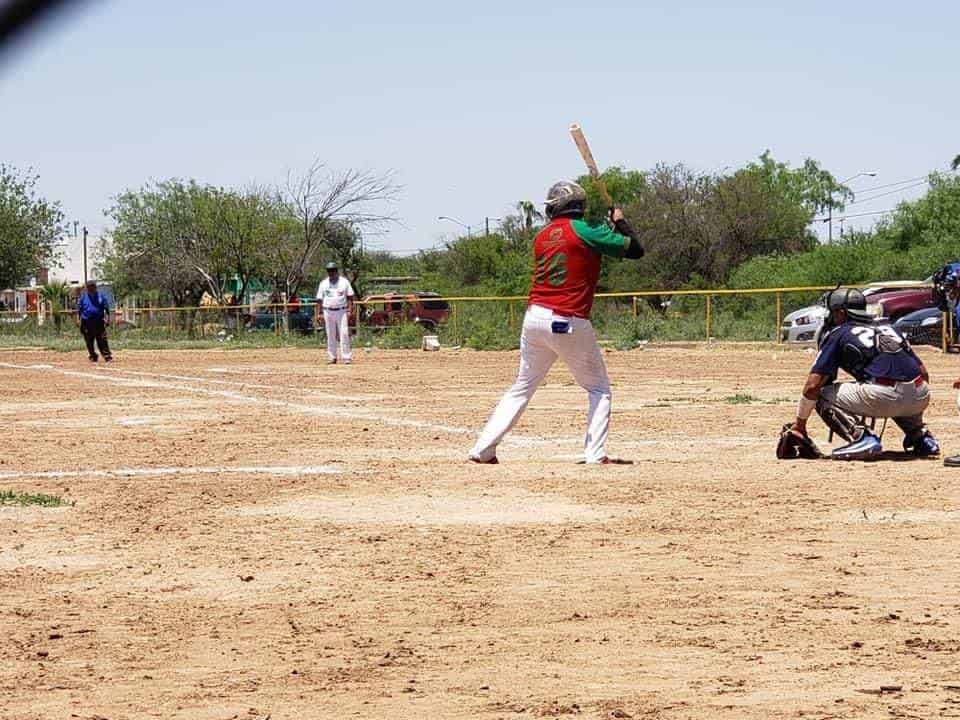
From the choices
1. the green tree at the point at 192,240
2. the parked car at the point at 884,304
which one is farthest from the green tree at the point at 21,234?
the parked car at the point at 884,304

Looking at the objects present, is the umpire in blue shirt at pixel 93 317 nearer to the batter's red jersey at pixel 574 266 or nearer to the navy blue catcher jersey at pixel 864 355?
the batter's red jersey at pixel 574 266

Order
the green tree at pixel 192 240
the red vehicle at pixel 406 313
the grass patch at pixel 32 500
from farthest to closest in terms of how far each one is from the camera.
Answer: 1. the green tree at pixel 192 240
2. the red vehicle at pixel 406 313
3. the grass patch at pixel 32 500

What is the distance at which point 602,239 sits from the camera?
11.3 meters

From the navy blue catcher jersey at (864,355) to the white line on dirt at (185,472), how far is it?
374 centimetres

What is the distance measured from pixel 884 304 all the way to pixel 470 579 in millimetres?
30866

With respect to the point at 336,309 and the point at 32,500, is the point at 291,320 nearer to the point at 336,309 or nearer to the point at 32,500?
the point at 336,309

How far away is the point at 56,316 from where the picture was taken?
62031mm

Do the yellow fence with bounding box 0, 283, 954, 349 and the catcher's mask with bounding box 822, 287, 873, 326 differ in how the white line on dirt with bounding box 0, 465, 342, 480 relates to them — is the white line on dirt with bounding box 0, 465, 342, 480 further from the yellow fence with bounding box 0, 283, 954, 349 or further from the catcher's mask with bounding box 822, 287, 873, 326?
the yellow fence with bounding box 0, 283, 954, 349

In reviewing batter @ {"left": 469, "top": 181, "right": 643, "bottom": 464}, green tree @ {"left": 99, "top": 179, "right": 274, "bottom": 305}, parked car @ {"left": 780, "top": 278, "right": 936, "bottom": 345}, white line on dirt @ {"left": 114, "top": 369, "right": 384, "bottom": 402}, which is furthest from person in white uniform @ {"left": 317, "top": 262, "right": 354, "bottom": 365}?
green tree @ {"left": 99, "top": 179, "right": 274, "bottom": 305}

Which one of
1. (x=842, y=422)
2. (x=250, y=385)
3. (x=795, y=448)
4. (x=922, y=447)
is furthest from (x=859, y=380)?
(x=250, y=385)

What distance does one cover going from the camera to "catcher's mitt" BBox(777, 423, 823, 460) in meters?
11.9

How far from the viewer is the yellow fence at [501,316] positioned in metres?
42.2

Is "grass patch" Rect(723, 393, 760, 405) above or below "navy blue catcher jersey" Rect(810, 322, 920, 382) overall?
below

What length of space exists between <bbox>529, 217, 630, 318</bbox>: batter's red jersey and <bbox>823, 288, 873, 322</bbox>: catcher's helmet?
5.45 ft
